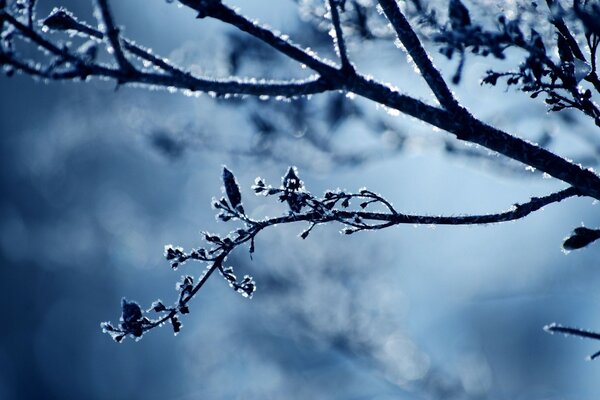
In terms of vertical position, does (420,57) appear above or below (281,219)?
above

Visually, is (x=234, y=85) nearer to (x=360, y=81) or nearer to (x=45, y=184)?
(x=360, y=81)

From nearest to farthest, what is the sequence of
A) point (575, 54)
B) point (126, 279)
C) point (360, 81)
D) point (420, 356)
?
point (360, 81) → point (575, 54) → point (420, 356) → point (126, 279)

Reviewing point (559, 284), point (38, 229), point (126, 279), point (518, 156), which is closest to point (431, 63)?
point (518, 156)

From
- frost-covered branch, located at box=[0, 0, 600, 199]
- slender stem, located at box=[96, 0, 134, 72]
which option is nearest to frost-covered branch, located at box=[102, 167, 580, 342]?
frost-covered branch, located at box=[0, 0, 600, 199]

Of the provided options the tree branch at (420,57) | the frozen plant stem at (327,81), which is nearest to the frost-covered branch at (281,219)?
the frozen plant stem at (327,81)

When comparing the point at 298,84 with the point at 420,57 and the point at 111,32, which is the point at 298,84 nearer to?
the point at 420,57

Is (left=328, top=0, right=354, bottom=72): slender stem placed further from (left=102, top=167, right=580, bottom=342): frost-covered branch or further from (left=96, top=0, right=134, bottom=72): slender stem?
(left=96, top=0, right=134, bottom=72): slender stem

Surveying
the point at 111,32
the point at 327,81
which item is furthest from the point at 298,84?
the point at 111,32

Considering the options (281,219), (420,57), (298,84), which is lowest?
(281,219)

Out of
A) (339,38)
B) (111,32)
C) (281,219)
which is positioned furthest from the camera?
(281,219)
